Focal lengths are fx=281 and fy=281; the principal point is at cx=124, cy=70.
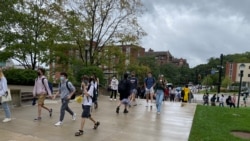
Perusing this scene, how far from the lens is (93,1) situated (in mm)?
25219

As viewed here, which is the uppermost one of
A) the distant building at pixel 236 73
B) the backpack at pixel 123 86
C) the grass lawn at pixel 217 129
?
the distant building at pixel 236 73

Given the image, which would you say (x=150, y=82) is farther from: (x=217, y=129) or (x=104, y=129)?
(x=104, y=129)

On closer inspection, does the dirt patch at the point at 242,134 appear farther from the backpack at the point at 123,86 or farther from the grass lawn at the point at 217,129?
the backpack at the point at 123,86

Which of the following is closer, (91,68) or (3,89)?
(3,89)

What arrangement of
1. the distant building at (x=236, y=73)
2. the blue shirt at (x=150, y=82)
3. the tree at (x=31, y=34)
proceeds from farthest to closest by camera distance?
the distant building at (x=236, y=73) → the tree at (x=31, y=34) → the blue shirt at (x=150, y=82)

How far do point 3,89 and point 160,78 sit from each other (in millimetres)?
5976

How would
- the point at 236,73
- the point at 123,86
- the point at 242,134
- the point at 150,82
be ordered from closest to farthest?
the point at 242,134
the point at 123,86
the point at 150,82
the point at 236,73

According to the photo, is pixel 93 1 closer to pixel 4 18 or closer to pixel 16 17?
pixel 16 17

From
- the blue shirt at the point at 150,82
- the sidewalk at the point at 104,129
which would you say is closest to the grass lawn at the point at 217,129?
the sidewalk at the point at 104,129

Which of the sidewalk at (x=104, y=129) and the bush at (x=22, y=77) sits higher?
the bush at (x=22, y=77)

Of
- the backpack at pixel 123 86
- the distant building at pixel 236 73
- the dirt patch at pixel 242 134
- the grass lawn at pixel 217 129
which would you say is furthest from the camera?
the distant building at pixel 236 73

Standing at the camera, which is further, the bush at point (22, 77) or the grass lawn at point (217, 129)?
the bush at point (22, 77)

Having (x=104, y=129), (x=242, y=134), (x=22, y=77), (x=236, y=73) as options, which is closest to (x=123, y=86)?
A: (x=104, y=129)

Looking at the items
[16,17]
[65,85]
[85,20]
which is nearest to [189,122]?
[65,85]
